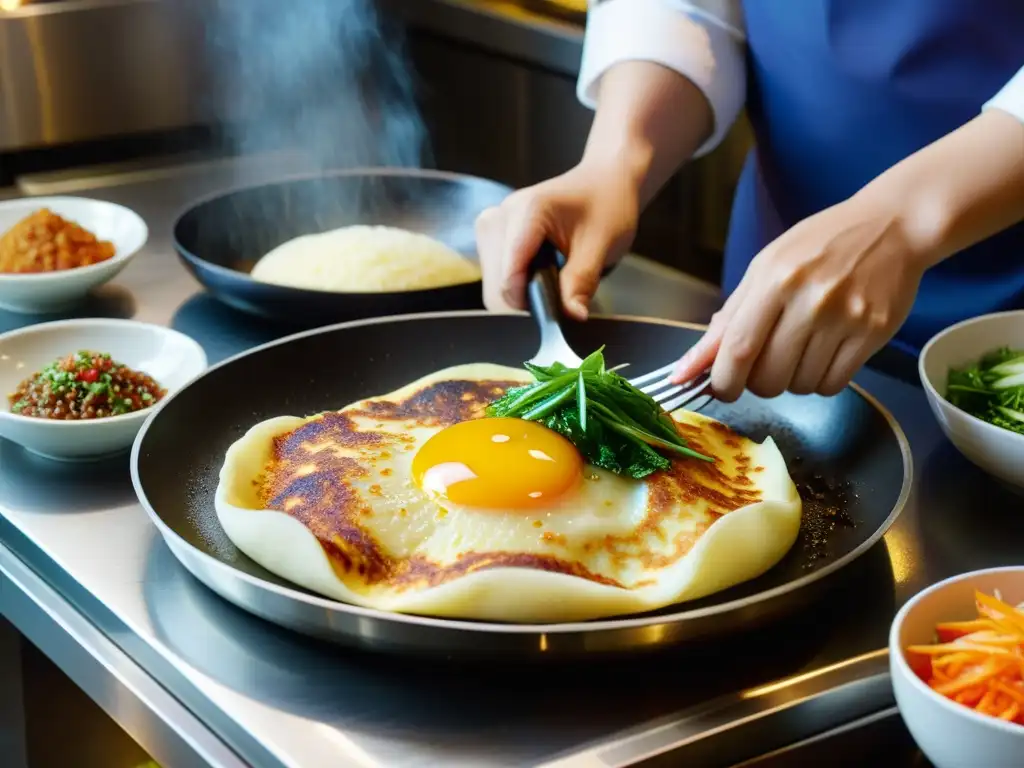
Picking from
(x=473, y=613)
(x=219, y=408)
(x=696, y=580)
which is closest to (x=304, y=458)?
(x=219, y=408)

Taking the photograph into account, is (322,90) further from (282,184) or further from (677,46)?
(677,46)

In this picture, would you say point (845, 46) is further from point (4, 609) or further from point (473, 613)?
point (4, 609)

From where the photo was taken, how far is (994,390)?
1.76 meters

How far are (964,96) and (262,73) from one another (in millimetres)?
2636

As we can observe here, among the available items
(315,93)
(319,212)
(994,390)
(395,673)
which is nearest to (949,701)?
(395,673)

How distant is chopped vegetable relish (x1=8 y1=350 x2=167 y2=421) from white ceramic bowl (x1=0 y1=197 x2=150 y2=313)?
1.30 ft

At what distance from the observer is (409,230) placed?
267 centimetres

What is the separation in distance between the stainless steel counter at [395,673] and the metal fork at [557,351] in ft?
1.03

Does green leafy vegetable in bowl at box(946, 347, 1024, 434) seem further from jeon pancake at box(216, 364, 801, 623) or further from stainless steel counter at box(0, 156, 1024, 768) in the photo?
jeon pancake at box(216, 364, 801, 623)

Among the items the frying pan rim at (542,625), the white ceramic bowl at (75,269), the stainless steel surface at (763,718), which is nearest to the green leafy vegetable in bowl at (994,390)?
the frying pan rim at (542,625)

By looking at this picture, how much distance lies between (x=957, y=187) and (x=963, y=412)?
1.05 ft

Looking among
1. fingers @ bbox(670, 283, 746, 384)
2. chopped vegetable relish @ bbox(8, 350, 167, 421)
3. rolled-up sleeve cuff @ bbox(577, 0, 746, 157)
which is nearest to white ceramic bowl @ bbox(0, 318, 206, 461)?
chopped vegetable relish @ bbox(8, 350, 167, 421)

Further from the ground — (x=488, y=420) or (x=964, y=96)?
(x=964, y=96)

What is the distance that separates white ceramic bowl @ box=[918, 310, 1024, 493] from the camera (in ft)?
5.27
